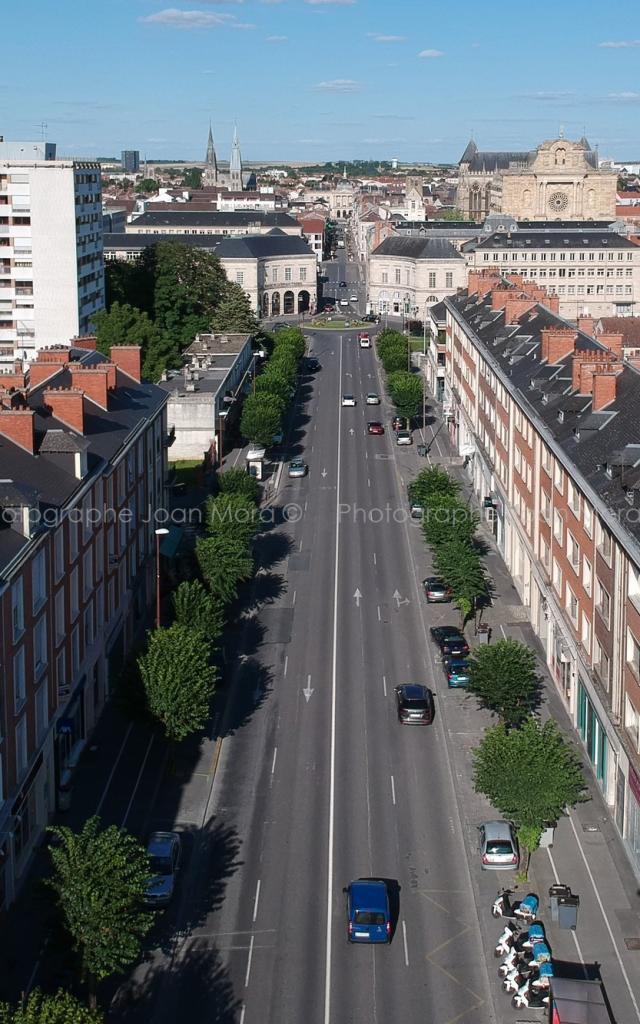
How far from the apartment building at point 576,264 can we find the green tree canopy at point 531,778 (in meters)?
126

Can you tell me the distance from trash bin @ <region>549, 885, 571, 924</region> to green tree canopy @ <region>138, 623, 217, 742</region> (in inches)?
532

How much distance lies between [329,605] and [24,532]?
25979mm

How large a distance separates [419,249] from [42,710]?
134 m

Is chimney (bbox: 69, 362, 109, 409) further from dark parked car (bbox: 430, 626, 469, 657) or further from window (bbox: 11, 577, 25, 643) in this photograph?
window (bbox: 11, 577, 25, 643)

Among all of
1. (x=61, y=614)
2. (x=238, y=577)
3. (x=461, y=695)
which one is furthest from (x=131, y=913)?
(x=238, y=577)

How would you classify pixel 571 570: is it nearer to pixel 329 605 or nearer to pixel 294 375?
pixel 329 605

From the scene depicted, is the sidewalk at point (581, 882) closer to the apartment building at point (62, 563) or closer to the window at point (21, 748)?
the apartment building at point (62, 563)

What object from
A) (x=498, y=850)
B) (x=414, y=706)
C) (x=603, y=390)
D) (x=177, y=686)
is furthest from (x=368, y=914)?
(x=603, y=390)

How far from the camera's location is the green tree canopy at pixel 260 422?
90.2 metres

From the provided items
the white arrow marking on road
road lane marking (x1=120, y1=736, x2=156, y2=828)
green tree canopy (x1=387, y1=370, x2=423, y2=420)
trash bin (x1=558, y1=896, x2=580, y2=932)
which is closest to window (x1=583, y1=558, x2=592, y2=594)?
the white arrow marking on road

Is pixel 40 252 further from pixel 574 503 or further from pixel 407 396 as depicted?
pixel 574 503

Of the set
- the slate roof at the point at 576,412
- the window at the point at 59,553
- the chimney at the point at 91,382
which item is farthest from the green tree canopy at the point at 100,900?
the chimney at the point at 91,382

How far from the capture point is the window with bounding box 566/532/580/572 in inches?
1849

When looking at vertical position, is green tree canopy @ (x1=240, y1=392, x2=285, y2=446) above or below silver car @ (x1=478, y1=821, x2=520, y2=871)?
above
